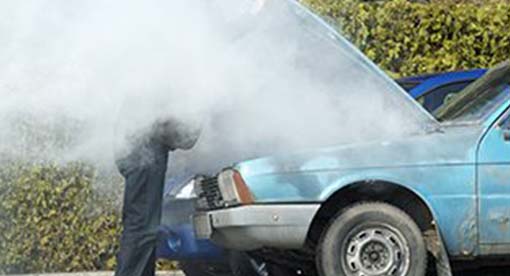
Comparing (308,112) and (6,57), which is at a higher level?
(6,57)

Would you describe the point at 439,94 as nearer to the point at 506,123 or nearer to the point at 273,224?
the point at 506,123

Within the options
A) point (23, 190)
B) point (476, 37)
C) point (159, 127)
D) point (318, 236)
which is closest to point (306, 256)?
point (318, 236)

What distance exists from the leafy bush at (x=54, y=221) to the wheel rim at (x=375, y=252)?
3.22 m

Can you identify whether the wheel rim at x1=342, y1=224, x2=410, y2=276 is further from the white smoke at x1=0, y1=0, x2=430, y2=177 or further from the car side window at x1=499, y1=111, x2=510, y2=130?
the car side window at x1=499, y1=111, x2=510, y2=130

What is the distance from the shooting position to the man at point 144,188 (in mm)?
7371

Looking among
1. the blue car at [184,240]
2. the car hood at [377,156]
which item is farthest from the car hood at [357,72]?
the blue car at [184,240]

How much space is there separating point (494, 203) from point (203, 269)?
2.62m

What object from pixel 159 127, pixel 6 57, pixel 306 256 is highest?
pixel 6 57

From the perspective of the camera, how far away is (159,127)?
24.2 feet

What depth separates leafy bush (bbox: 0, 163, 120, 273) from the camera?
10023mm

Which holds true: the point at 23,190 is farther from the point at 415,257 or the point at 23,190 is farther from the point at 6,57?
the point at 415,257

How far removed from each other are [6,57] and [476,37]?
558cm

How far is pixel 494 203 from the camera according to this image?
7523 millimetres

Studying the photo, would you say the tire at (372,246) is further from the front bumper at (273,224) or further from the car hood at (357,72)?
the car hood at (357,72)
